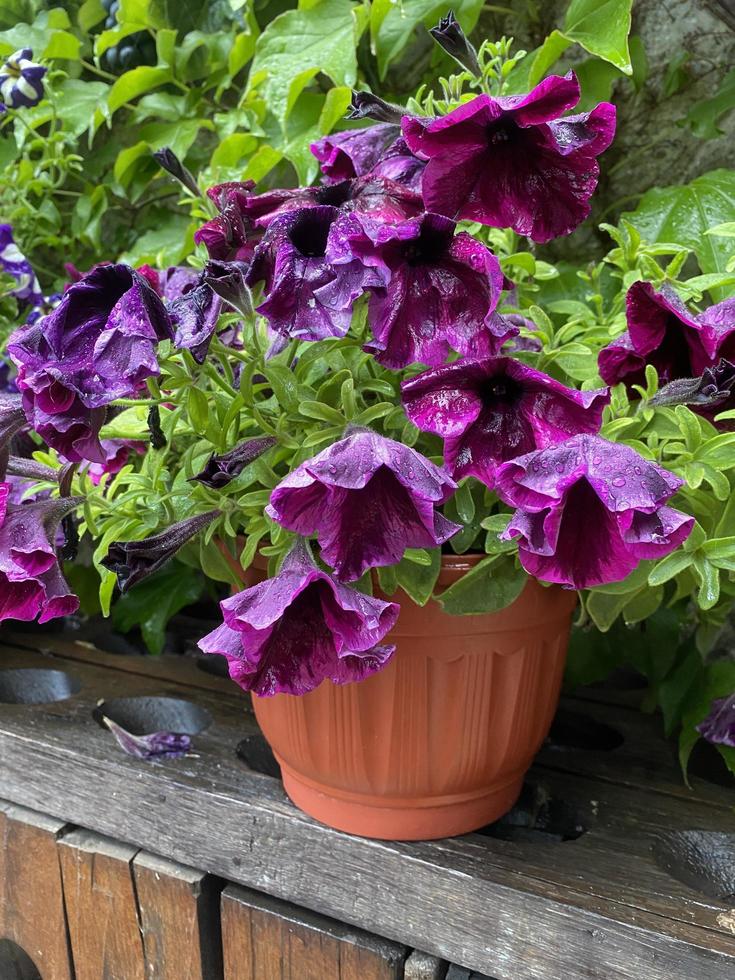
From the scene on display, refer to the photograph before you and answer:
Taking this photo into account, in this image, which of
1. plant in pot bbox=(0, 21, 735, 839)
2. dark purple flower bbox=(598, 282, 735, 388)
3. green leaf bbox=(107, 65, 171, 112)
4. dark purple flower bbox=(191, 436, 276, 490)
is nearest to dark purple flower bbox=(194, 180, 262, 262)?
plant in pot bbox=(0, 21, 735, 839)

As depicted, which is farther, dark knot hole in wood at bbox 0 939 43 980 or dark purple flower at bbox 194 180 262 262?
dark knot hole in wood at bbox 0 939 43 980

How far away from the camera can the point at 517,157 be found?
42cm

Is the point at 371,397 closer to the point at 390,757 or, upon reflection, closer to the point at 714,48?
the point at 390,757

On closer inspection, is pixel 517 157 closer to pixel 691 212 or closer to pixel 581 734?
pixel 691 212

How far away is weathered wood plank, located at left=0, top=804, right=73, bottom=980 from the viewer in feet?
2.33

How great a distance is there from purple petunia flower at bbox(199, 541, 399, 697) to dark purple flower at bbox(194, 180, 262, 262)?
18 centimetres

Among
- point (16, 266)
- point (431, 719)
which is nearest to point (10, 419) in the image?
point (431, 719)

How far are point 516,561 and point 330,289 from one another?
197 mm

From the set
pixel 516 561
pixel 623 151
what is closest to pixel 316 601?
pixel 516 561

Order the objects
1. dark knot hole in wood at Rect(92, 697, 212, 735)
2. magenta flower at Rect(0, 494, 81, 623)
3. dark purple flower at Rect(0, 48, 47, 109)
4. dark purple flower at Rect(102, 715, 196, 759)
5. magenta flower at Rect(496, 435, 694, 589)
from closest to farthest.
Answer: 1. magenta flower at Rect(496, 435, 694, 589)
2. magenta flower at Rect(0, 494, 81, 623)
3. dark purple flower at Rect(102, 715, 196, 759)
4. dark knot hole in wood at Rect(92, 697, 212, 735)
5. dark purple flower at Rect(0, 48, 47, 109)

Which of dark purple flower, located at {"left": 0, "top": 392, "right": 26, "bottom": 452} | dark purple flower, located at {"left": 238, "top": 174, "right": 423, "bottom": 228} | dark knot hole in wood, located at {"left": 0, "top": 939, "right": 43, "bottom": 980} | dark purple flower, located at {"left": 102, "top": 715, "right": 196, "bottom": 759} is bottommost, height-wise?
dark knot hole in wood, located at {"left": 0, "top": 939, "right": 43, "bottom": 980}

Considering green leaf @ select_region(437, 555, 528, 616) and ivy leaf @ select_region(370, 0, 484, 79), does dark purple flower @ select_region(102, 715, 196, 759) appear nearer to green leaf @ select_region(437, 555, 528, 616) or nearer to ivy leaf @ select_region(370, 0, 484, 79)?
green leaf @ select_region(437, 555, 528, 616)

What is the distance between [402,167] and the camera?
1.62 ft

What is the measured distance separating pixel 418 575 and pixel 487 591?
0.15ft
